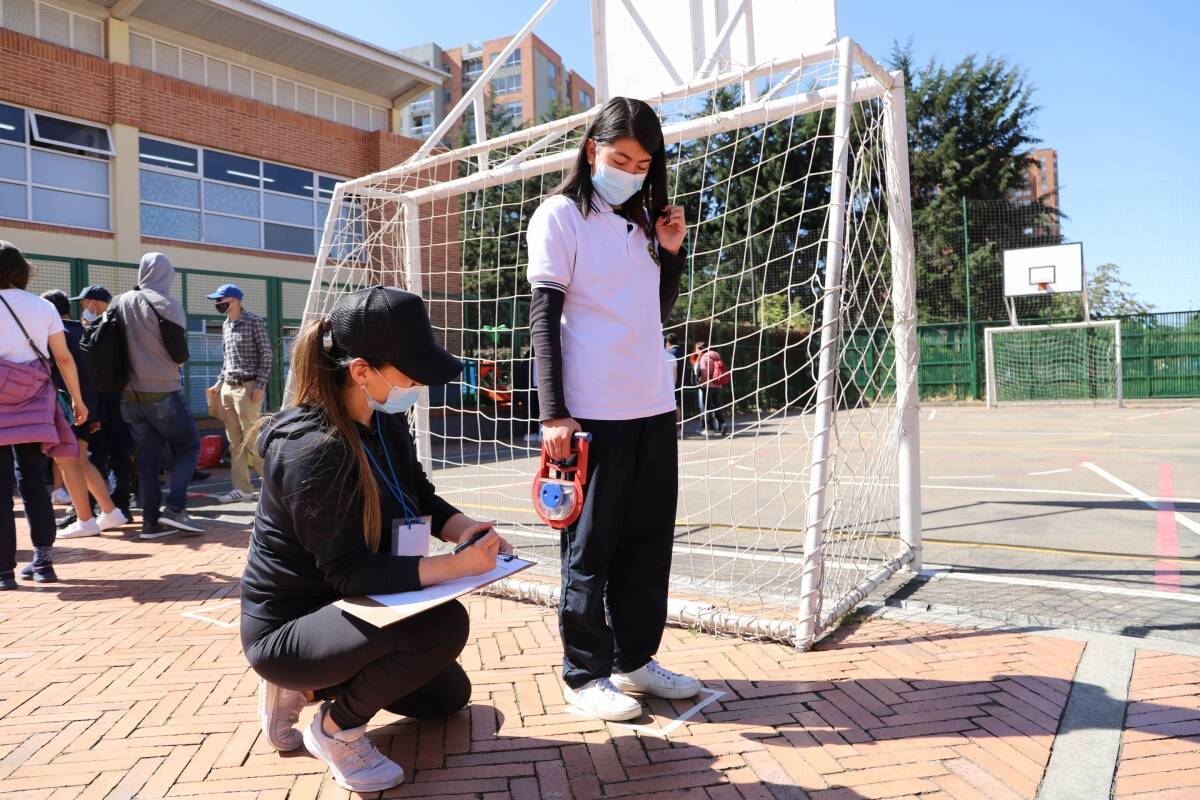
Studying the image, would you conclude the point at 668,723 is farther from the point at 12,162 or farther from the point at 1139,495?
the point at 12,162

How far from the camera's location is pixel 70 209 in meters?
15.2

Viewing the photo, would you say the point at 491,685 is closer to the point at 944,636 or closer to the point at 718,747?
the point at 718,747

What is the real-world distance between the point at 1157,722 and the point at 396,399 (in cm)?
229

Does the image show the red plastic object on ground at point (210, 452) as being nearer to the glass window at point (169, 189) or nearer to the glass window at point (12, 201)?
the glass window at point (12, 201)

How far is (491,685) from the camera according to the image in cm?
277

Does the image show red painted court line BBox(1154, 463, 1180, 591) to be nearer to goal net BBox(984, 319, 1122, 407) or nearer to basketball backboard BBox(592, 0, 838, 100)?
basketball backboard BBox(592, 0, 838, 100)

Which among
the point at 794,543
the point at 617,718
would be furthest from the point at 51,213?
the point at 617,718

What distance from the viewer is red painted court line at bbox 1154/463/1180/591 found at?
3.81 metres

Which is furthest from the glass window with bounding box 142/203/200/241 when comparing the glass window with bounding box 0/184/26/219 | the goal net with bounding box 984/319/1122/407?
the goal net with bounding box 984/319/1122/407

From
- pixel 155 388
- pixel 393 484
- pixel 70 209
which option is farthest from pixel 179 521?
pixel 70 209

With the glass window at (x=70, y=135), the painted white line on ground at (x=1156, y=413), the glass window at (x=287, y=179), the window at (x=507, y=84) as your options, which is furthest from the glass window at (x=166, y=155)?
the window at (x=507, y=84)

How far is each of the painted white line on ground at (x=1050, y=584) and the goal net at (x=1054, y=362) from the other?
19563 mm

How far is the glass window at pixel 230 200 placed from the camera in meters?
16.8

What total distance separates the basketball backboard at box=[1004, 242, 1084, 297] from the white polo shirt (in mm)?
23430
